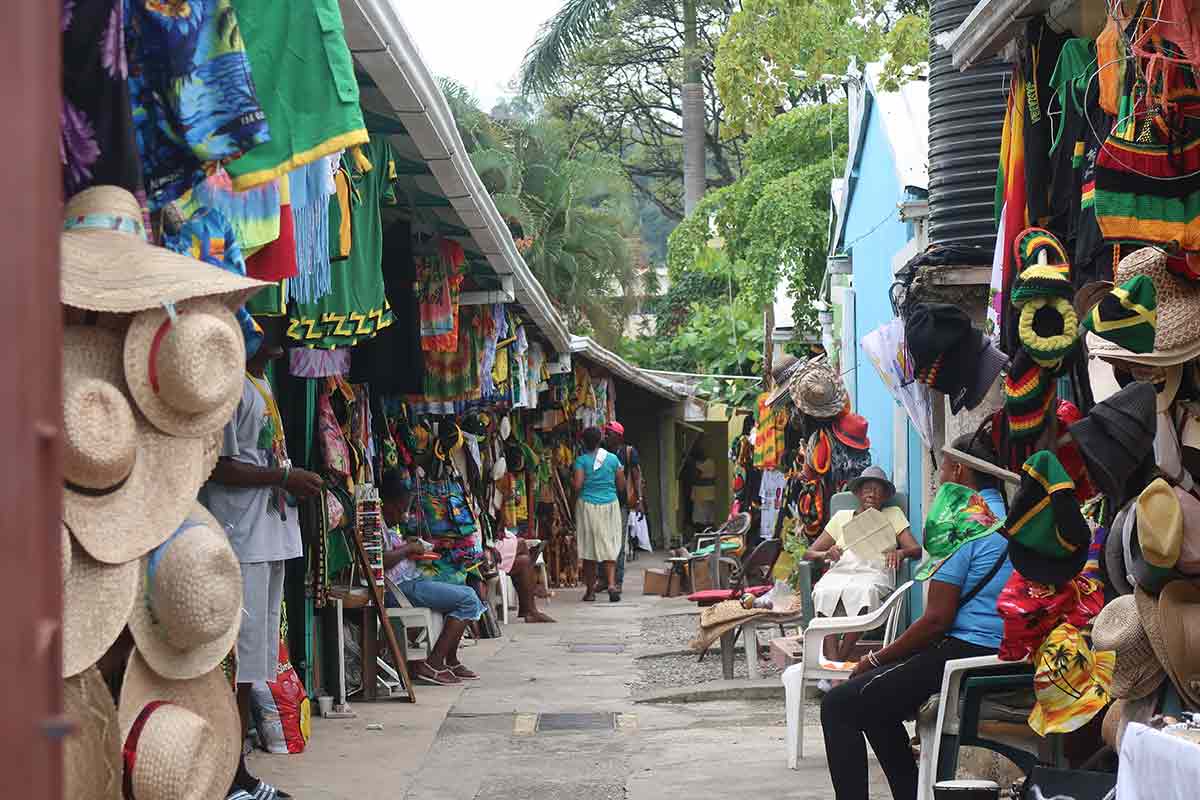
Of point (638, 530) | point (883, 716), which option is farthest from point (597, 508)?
point (883, 716)

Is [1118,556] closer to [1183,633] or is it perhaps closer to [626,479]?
[1183,633]

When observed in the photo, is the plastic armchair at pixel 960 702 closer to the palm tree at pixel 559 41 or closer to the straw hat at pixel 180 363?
the straw hat at pixel 180 363

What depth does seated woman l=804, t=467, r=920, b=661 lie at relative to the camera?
30.1 feet

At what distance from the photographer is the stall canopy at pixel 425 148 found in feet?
19.7

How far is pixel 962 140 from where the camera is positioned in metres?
7.57

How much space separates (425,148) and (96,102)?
4.05m

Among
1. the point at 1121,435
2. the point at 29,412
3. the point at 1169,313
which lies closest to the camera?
the point at 29,412

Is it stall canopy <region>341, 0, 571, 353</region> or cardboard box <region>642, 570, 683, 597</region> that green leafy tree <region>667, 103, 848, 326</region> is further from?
stall canopy <region>341, 0, 571, 353</region>

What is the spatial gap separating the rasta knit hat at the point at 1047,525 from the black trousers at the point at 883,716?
1160 mm

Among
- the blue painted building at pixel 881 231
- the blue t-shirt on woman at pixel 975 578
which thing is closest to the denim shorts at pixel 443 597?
the blue painted building at pixel 881 231

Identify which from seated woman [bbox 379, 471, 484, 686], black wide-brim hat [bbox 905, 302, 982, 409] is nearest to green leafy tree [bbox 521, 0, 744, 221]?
seated woman [bbox 379, 471, 484, 686]

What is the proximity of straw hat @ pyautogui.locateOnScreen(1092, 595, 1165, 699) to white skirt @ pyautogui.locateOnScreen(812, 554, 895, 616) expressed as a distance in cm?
491

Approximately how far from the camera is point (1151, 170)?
406 cm

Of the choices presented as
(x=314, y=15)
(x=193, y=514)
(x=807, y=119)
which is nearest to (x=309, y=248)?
(x=314, y=15)
